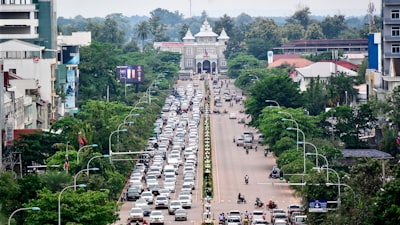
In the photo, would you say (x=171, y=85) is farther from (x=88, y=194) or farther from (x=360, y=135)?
(x=88, y=194)

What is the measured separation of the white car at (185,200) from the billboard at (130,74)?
82804mm

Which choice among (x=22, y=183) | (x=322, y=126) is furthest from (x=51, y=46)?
(x=22, y=183)

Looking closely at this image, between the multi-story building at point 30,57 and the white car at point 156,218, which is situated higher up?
the multi-story building at point 30,57

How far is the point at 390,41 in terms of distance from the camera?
397 feet

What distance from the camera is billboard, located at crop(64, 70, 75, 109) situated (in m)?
131

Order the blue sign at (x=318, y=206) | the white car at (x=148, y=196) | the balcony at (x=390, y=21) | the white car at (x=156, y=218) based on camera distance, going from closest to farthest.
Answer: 1. the blue sign at (x=318, y=206)
2. the white car at (x=156, y=218)
3. the white car at (x=148, y=196)
4. the balcony at (x=390, y=21)

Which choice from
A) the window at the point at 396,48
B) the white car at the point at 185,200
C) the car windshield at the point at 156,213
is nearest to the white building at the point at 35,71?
the window at the point at 396,48

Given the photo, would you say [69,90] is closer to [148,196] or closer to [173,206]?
[148,196]

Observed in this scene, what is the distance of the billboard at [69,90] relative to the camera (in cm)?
13088

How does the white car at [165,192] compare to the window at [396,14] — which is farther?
the window at [396,14]

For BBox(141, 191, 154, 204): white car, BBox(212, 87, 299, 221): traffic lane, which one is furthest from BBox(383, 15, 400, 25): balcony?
BBox(141, 191, 154, 204): white car

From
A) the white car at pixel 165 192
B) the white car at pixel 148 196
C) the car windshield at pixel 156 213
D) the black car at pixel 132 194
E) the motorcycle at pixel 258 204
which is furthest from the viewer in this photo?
the black car at pixel 132 194

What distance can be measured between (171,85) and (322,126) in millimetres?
75124

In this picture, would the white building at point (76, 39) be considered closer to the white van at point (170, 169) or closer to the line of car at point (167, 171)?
the line of car at point (167, 171)
